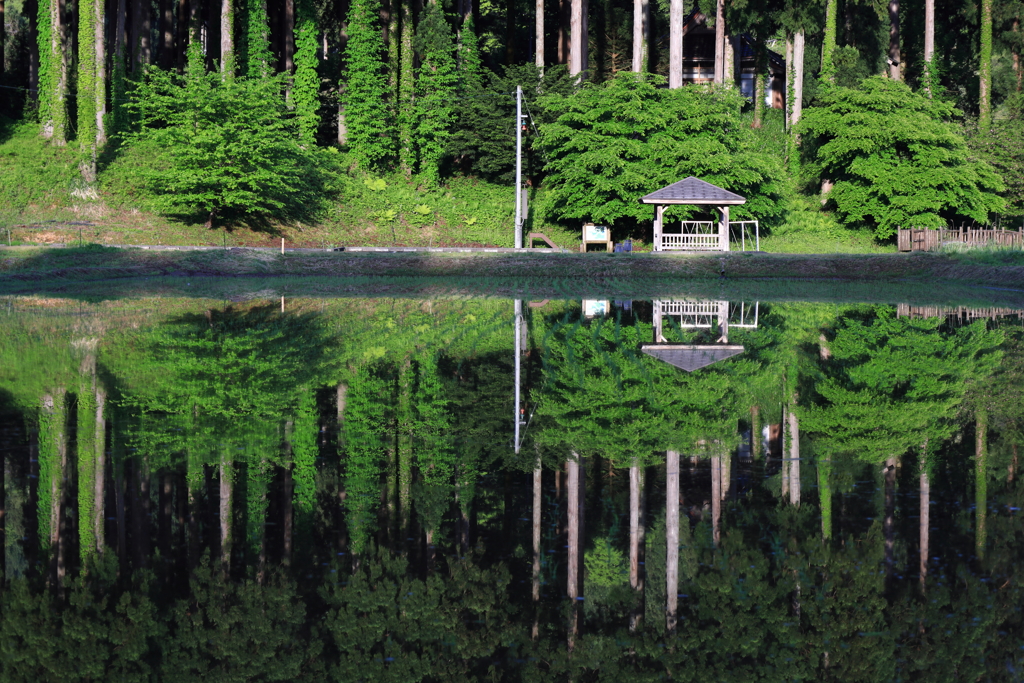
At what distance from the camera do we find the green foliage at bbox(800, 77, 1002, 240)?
2067 inches

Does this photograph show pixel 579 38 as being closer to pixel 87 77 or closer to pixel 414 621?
pixel 87 77

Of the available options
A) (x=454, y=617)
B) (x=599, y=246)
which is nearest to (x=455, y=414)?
(x=454, y=617)

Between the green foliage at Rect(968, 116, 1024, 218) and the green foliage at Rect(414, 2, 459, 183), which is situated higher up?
the green foliage at Rect(414, 2, 459, 183)

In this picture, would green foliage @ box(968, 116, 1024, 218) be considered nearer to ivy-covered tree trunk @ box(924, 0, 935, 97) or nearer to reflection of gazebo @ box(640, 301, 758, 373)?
ivy-covered tree trunk @ box(924, 0, 935, 97)

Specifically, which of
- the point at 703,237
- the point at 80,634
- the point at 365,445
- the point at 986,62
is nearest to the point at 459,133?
the point at 703,237

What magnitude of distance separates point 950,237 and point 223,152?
2971cm

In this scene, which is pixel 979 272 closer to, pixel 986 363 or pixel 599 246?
pixel 599 246

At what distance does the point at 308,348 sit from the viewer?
19.9 m

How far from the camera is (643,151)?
51875mm

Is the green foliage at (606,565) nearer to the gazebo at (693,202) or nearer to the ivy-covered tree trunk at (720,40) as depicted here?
the gazebo at (693,202)

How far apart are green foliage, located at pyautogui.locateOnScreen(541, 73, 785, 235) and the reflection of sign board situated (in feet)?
57.7

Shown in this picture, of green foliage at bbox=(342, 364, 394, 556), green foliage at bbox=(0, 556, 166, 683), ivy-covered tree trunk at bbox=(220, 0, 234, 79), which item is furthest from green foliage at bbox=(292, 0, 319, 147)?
green foliage at bbox=(0, 556, 166, 683)

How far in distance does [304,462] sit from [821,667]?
564cm

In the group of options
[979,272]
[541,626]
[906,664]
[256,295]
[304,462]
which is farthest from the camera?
[979,272]
